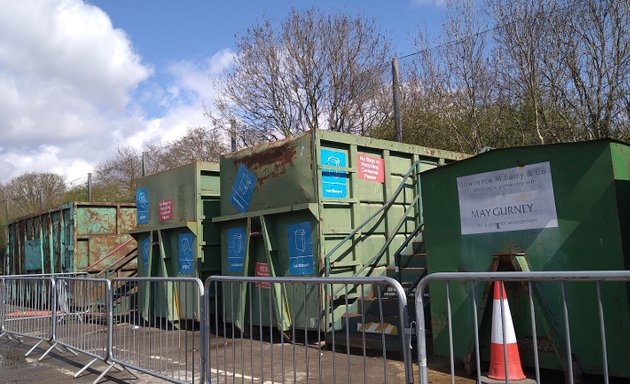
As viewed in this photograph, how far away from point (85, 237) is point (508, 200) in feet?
35.3

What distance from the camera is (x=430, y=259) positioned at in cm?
567

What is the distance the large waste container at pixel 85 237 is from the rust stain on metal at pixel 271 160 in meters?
5.15

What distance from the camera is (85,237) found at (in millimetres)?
12523

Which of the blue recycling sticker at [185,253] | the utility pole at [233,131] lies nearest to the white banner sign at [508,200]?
the blue recycling sticker at [185,253]

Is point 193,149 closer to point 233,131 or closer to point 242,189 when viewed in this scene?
point 233,131

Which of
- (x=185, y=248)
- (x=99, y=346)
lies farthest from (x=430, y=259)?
(x=185, y=248)

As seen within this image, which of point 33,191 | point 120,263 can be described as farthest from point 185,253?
point 33,191

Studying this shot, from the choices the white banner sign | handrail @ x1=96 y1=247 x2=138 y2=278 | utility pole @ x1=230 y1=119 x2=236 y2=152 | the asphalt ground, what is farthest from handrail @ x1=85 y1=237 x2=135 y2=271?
utility pole @ x1=230 y1=119 x2=236 y2=152

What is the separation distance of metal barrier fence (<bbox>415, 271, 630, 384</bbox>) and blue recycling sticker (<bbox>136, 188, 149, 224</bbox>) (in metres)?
6.76

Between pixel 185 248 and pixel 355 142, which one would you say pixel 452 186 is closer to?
pixel 355 142

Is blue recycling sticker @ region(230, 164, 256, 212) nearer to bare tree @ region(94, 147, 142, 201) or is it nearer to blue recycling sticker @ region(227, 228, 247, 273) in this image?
blue recycling sticker @ region(227, 228, 247, 273)

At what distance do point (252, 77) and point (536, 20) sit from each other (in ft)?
40.4

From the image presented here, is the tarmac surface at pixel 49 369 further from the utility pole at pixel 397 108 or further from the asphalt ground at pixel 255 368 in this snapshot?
the utility pole at pixel 397 108

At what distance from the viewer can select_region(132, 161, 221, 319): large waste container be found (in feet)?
29.1
